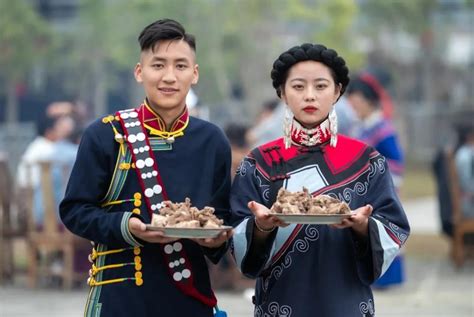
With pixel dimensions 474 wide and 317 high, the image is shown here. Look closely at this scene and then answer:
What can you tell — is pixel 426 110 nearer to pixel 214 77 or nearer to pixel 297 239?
pixel 214 77

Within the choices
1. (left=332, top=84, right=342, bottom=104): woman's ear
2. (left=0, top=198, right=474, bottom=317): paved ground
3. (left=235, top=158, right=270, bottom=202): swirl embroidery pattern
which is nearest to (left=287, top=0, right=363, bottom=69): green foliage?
(left=0, top=198, right=474, bottom=317): paved ground

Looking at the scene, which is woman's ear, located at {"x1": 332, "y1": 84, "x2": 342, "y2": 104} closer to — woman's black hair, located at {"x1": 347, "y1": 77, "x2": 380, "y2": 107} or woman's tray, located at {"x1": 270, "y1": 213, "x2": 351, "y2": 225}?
woman's tray, located at {"x1": 270, "y1": 213, "x2": 351, "y2": 225}

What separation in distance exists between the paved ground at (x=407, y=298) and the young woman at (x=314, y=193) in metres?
5.44

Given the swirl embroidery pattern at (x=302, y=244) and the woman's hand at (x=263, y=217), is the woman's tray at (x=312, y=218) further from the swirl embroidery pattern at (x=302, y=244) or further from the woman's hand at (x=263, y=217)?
the swirl embroidery pattern at (x=302, y=244)

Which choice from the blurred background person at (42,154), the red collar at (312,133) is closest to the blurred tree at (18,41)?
the blurred background person at (42,154)

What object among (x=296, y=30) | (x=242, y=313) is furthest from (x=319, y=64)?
(x=296, y=30)

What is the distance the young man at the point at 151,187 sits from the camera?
484cm

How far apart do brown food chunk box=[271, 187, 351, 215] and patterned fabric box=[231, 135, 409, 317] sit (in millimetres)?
196

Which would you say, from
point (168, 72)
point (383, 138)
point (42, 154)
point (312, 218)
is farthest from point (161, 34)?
point (42, 154)

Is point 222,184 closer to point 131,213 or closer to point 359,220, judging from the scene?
point 131,213

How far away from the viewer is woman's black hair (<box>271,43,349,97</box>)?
4988 millimetres

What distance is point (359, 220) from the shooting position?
464cm

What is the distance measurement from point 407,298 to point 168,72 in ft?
23.5

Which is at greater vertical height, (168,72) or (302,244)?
(168,72)
